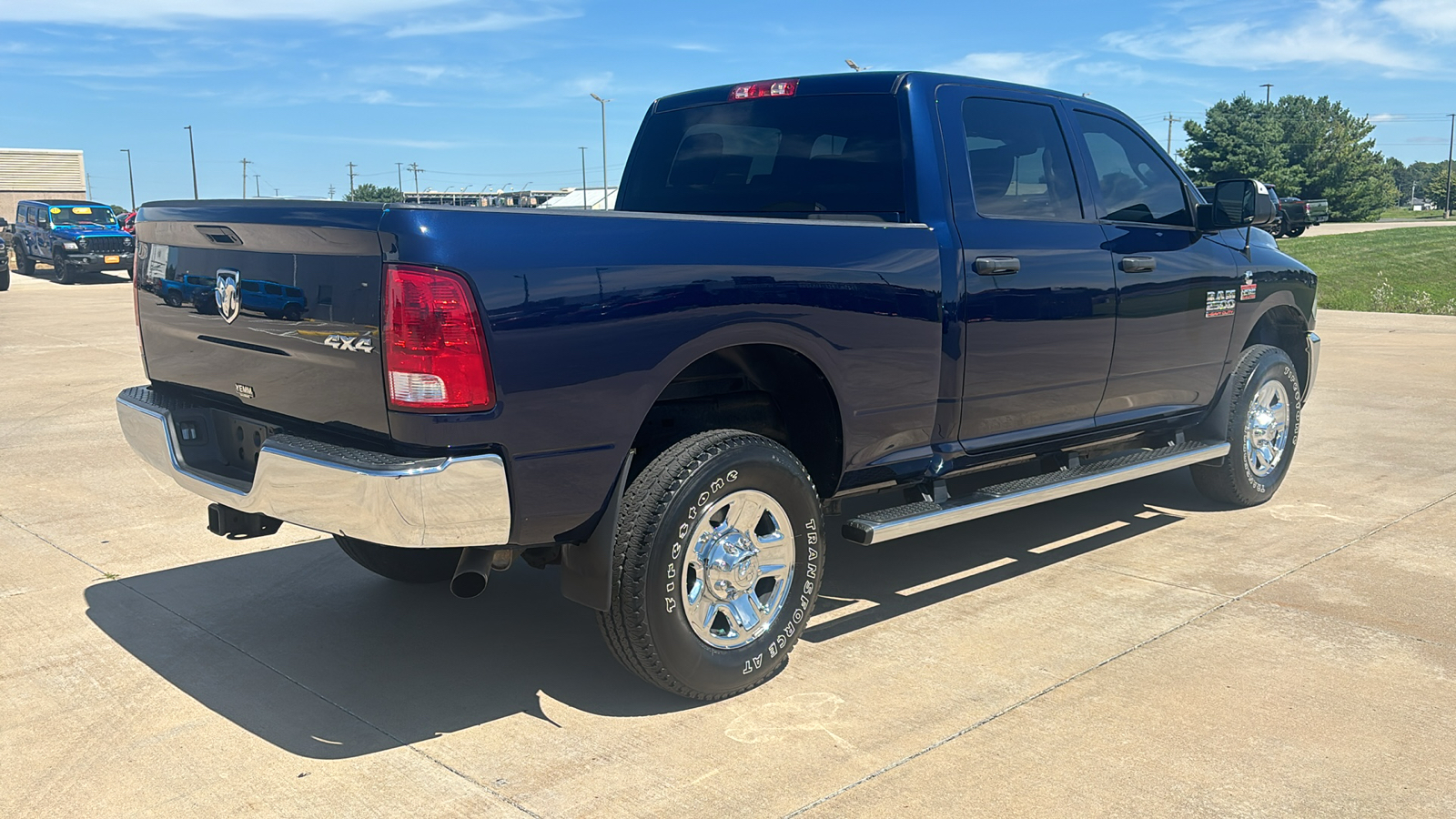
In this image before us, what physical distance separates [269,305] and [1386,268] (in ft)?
103

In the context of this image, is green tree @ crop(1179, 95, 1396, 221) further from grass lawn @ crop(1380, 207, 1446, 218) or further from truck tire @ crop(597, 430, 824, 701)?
truck tire @ crop(597, 430, 824, 701)

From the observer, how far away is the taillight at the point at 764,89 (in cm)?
490

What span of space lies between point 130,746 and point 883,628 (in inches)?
98.8

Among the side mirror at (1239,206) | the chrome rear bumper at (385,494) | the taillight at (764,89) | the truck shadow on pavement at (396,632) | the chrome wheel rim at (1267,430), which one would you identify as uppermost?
the taillight at (764,89)

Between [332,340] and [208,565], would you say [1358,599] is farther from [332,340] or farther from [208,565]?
[208,565]

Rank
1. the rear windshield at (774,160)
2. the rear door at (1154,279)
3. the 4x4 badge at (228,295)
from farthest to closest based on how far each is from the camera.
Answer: the rear door at (1154,279) < the rear windshield at (774,160) < the 4x4 badge at (228,295)

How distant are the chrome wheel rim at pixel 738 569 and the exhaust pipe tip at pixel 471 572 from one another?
582 millimetres

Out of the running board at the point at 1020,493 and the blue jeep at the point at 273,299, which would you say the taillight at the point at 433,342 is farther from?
the running board at the point at 1020,493

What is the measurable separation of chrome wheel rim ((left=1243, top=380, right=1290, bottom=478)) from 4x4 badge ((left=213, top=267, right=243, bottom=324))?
487cm

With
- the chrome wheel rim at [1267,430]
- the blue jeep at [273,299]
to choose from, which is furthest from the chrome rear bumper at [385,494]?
the chrome wheel rim at [1267,430]

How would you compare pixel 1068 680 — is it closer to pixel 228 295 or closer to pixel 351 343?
pixel 351 343

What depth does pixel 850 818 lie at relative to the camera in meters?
2.98

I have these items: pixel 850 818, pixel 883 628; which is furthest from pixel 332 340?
pixel 883 628

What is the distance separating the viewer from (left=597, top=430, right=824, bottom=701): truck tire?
342 centimetres
